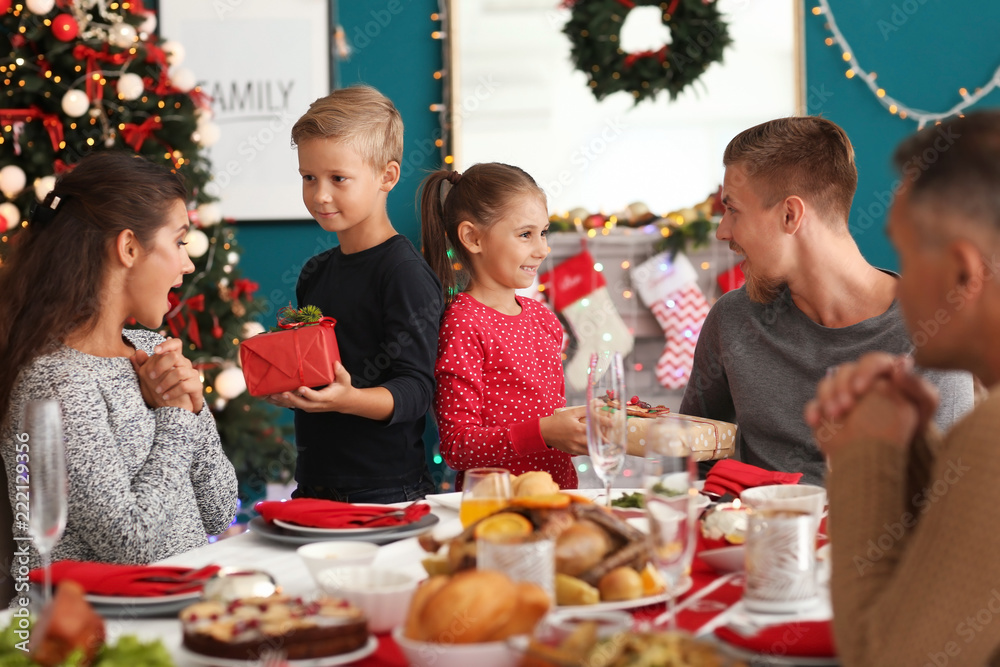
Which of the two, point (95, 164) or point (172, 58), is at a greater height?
point (172, 58)

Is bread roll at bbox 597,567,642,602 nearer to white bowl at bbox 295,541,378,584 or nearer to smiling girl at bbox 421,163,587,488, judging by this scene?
white bowl at bbox 295,541,378,584

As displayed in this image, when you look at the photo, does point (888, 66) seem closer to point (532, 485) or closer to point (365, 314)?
point (365, 314)

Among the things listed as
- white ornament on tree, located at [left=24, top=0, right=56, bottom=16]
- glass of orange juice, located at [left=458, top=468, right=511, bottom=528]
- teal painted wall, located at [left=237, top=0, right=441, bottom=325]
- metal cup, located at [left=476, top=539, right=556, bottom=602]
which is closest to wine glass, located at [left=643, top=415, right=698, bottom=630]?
metal cup, located at [left=476, top=539, right=556, bottom=602]

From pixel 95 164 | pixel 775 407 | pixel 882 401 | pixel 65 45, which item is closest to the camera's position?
pixel 882 401

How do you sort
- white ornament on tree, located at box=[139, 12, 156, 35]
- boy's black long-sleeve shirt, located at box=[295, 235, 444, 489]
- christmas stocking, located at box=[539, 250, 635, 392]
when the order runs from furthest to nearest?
christmas stocking, located at box=[539, 250, 635, 392], white ornament on tree, located at box=[139, 12, 156, 35], boy's black long-sleeve shirt, located at box=[295, 235, 444, 489]

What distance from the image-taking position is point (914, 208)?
3.08ft

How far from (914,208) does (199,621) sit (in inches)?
32.8

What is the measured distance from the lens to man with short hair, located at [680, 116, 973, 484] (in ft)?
7.07

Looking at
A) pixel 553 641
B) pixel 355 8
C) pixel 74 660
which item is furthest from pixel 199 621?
pixel 355 8

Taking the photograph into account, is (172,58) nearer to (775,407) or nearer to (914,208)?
(775,407)

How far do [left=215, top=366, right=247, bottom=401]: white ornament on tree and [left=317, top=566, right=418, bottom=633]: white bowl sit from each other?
118 inches

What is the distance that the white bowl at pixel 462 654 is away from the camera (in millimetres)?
831

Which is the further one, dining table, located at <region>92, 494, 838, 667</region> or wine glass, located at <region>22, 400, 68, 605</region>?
wine glass, located at <region>22, 400, 68, 605</region>

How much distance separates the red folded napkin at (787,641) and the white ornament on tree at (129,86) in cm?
352
